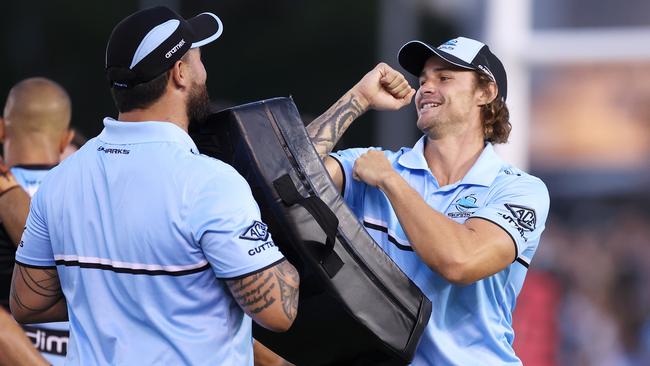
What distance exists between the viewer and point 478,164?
4.34m

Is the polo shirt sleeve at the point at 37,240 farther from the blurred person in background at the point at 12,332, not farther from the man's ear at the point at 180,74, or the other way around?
the blurred person in background at the point at 12,332

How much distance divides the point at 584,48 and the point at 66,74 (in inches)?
719

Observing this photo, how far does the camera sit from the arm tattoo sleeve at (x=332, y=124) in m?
4.24

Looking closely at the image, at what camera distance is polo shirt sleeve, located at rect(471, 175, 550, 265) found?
13.4 feet

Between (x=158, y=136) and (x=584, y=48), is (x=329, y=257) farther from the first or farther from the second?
(x=584, y=48)

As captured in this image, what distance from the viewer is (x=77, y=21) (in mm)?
31469

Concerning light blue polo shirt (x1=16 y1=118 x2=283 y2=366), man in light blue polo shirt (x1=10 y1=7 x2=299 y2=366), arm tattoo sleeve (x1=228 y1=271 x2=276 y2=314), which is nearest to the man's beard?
man in light blue polo shirt (x1=10 y1=7 x2=299 y2=366)

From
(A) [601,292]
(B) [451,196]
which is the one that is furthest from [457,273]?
(A) [601,292]

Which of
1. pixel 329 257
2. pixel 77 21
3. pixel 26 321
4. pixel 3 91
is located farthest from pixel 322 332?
pixel 77 21

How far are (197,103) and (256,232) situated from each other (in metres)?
0.50

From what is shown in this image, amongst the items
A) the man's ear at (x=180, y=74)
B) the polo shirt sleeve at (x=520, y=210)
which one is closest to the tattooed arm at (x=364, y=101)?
the polo shirt sleeve at (x=520, y=210)

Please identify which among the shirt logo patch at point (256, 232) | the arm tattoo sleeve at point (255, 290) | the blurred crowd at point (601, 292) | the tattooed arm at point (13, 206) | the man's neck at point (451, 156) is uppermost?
the shirt logo patch at point (256, 232)

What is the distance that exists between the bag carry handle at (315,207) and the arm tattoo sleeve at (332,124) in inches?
16.3

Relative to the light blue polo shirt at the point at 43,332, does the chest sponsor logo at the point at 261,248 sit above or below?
above
